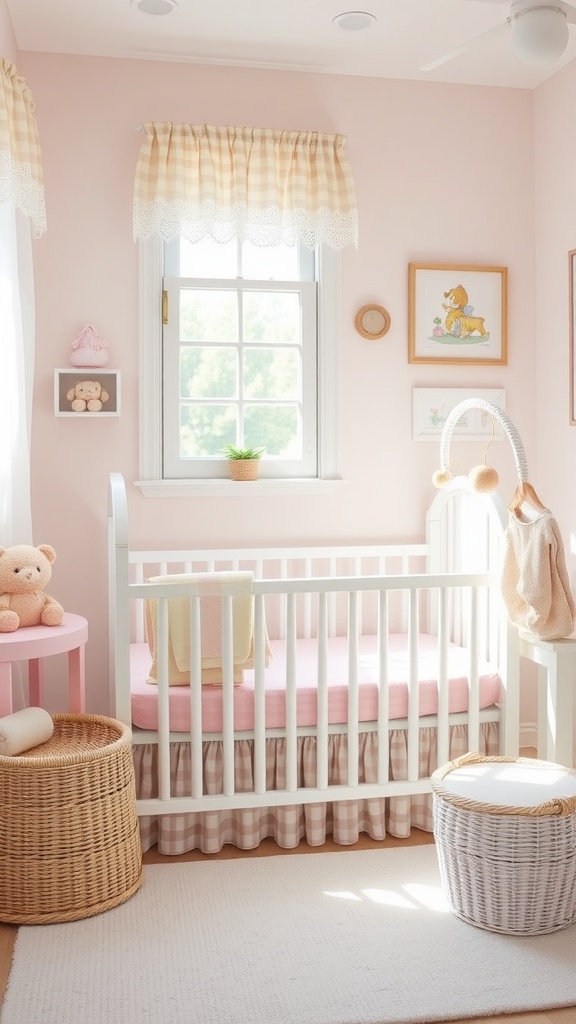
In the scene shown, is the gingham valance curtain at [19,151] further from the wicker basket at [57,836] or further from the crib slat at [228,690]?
the wicker basket at [57,836]

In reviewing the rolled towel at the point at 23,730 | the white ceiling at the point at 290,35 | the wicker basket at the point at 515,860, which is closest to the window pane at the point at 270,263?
the white ceiling at the point at 290,35

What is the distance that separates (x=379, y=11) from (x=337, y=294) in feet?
2.94

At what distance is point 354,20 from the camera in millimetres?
2957

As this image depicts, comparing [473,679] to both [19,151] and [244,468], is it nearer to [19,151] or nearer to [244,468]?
[244,468]

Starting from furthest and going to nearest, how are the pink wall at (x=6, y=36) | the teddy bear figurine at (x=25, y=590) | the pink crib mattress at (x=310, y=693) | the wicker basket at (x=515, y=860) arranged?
the pink wall at (x=6, y=36) < the pink crib mattress at (x=310, y=693) < the teddy bear figurine at (x=25, y=590) < the wicker basket at (x=515, y=860)

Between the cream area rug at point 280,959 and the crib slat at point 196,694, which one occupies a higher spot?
the crib slat at point 196,694

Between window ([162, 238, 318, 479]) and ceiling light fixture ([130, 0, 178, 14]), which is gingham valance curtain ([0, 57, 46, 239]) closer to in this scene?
ceiling light fixture ([130, 0, 178, 14])

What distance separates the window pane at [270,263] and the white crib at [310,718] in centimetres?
105

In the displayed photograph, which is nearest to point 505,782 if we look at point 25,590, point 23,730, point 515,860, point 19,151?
point 515,860

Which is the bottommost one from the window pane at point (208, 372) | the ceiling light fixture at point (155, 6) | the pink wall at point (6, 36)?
the window pane at point (208, 372)

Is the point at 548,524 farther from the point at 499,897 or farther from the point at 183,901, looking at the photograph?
the point at 183,901

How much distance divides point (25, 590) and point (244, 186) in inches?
62.5

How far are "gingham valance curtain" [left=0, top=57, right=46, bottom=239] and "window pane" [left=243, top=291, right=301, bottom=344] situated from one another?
820 millimetres

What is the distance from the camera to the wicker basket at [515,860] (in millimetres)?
2113
